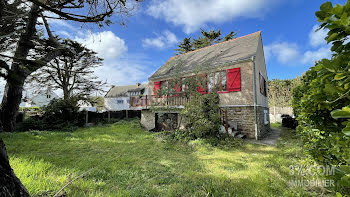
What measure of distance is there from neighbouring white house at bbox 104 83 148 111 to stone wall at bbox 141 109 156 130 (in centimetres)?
1705

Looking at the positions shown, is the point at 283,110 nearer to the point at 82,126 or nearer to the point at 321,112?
the point at 321,112

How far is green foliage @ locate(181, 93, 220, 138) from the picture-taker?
6836 millimetres

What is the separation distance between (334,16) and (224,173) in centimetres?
350

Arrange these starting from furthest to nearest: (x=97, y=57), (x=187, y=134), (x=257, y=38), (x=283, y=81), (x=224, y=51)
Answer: (x=283, y=81), (x=97, y=57), (x=224, y=51), (x=257, y=38), (x=187, y=134)

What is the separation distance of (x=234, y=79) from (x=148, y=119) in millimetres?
7175

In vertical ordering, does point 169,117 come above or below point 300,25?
below

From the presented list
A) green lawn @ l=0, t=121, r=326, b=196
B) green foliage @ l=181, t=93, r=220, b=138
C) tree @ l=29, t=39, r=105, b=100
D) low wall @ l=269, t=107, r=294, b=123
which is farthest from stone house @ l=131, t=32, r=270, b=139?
tree @ l=29, t=39, r=105, b=100

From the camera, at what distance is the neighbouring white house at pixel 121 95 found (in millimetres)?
29375

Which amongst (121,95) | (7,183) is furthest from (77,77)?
(7,183)

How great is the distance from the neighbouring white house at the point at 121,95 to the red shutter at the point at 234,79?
21.9 metres

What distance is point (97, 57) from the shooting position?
17891 millimetres

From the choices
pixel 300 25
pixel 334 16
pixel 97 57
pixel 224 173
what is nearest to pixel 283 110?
pixel 300 25

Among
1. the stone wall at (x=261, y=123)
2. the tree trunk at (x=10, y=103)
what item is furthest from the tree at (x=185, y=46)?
the tree trunk at (x=10, y=103)

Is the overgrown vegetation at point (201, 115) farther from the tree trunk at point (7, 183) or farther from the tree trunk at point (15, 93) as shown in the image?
the tree trunk at point (15, 93)
